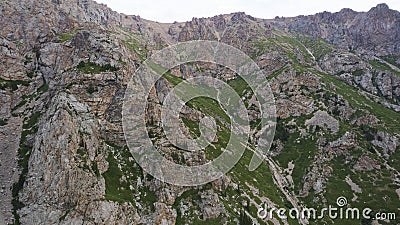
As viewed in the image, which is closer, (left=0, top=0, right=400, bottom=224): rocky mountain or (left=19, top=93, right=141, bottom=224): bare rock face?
(left=19, top=93, right=141, bottom=224): bare rock face

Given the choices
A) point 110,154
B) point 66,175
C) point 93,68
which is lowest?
point 66,175

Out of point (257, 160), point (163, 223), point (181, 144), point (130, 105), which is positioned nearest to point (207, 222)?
point (163, 223)

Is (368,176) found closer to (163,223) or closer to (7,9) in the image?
(163,223)

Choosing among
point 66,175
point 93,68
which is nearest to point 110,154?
point 66,175

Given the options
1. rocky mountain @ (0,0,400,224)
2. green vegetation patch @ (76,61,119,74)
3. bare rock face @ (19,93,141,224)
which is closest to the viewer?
bare rock face @ (19,93,141,224)

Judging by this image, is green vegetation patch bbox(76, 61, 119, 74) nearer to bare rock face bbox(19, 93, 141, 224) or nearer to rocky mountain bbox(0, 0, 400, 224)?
rocky mountain bbox(0, 0, 400, 224)

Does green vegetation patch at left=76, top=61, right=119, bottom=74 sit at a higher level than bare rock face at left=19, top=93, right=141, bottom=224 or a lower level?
higher

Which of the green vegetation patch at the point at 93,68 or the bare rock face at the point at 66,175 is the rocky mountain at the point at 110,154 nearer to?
the bare rock face at the point at 66,175

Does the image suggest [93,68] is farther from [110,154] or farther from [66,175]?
[66,175]

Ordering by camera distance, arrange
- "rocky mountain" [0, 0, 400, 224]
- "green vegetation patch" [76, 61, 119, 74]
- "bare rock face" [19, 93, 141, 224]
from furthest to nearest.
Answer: "green vegetation patch" [76, 61, 119, 74]
"rocky mountain" [0, 0, 400, 224]
"bare rock face" [19, 93, 141, 224]

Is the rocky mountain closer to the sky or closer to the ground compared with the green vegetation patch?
closer to the ground

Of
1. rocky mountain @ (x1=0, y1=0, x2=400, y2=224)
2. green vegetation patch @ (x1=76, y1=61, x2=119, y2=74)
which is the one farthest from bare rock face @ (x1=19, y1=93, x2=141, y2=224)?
green vegetation patch @ (x1=76, y1=61, x2=119, y2=74)

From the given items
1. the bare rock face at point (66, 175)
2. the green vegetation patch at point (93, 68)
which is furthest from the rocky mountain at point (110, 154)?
the green vegetation patch at point (93, 68)
